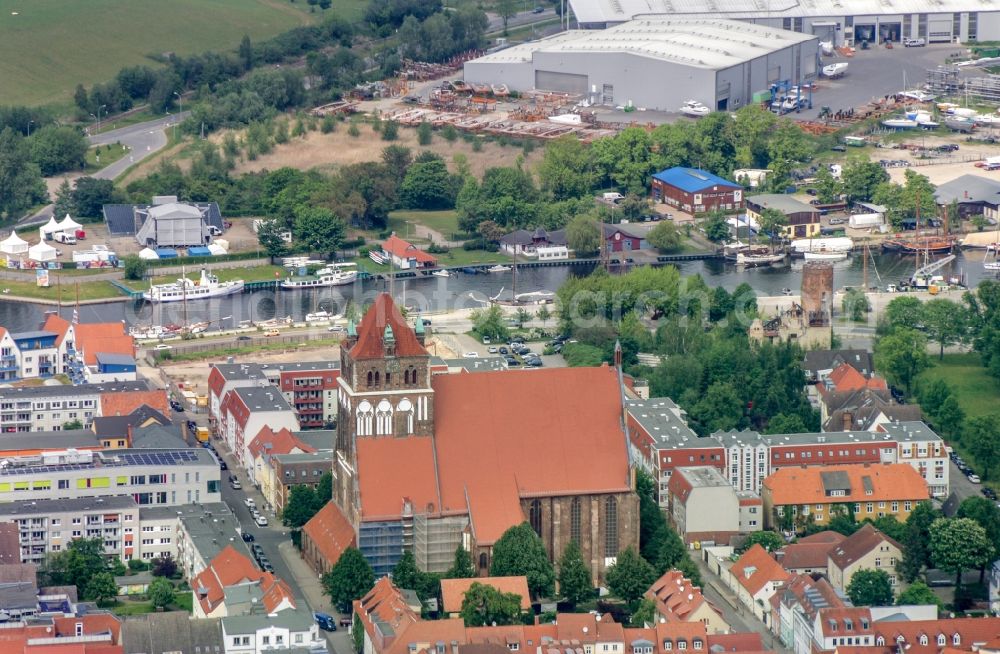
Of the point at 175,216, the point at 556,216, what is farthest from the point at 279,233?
the point at 556,216

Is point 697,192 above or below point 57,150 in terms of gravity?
below

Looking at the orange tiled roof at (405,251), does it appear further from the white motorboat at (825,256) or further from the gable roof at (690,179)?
the white motorboat at (825,256)

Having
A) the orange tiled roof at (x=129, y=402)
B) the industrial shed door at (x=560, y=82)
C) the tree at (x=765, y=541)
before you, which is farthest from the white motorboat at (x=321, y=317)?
the industrial shed door at (x=560, y=82)

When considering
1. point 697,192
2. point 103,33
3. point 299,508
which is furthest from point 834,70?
point 299,508

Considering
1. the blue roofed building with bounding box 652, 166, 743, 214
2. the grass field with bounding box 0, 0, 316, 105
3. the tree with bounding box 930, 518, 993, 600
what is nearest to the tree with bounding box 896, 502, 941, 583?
the tree with bounding box 930, 518, 993, 600

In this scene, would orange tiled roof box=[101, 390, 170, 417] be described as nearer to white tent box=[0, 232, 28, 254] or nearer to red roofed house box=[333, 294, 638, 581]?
red roofed house box=[333, 294, 638, 581]

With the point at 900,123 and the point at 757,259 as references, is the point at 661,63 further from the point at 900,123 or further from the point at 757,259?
the point at 757,259
